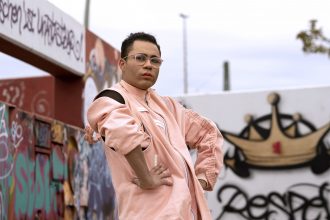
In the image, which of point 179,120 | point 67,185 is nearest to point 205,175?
point 179,120

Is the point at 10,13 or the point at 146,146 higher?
the point at 10,13

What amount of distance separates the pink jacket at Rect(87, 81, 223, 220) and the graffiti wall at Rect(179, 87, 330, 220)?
374 inches

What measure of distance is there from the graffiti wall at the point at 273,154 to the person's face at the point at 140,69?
962 centimetres

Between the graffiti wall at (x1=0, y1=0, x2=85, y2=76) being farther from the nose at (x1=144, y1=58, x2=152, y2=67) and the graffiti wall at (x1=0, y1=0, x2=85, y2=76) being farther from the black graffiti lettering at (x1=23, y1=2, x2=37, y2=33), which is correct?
the nose at (x1=144, y1=58, x2=152, y2=67)

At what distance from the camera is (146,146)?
337 centimetres

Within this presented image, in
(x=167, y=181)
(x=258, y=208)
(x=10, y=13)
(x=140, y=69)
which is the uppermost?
(x=10, y=13)

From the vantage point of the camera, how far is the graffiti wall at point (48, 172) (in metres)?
7.78

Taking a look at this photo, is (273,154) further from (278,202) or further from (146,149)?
(146,149)

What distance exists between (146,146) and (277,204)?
10.1 m

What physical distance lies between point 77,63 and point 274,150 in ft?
15.1

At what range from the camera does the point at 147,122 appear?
3.51m

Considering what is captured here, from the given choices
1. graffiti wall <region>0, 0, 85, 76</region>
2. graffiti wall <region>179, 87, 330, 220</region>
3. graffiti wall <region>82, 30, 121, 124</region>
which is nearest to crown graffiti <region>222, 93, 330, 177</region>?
graffiti wall <region>179, 87, 330, 220</region>

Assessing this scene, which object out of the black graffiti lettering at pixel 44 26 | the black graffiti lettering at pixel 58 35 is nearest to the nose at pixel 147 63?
the black graffiti lettering at pixel 44 26

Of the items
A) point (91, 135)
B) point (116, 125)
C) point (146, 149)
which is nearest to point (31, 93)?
point (91, 135)
